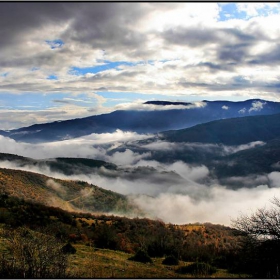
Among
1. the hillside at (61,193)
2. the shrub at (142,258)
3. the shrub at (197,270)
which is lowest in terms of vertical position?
the shrub at (197,270)

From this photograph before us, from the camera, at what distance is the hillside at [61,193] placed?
98.6 m

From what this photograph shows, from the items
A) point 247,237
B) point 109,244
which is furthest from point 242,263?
point 109,244

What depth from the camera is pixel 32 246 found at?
15789 millimetres

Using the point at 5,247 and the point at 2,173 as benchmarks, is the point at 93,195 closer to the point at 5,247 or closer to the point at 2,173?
the point at 2,173

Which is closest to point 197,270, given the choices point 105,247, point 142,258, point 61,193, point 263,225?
point 142,258

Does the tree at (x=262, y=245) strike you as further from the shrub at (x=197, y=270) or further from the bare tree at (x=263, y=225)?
the shrub at (x=197, y=270)

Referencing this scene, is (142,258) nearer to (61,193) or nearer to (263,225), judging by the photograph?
(263,225)

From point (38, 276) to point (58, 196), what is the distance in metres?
104

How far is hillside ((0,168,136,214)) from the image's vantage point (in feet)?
324

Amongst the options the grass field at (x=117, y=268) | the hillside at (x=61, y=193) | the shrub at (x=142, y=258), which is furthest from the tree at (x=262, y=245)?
the hillside at (x=61, y=193)

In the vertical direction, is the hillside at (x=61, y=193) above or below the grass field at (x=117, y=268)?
above

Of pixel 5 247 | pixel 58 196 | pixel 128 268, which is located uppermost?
pixel 58 196

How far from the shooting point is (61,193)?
393 feet

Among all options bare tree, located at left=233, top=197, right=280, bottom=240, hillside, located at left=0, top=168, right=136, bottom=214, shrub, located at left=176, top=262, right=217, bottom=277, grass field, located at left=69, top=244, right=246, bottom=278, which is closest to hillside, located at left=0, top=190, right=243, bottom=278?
grass field, located at left=69, top=244, right=246, bottom=278
